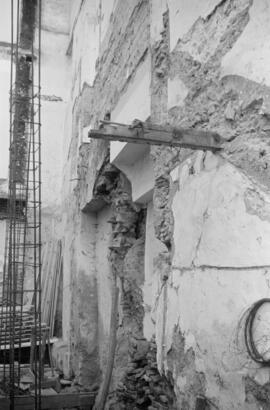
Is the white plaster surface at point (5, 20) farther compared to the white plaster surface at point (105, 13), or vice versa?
the white plaster surface at point (5, 20)

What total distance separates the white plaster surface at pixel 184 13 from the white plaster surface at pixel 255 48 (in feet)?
0.96

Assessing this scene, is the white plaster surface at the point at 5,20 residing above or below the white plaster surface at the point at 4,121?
above

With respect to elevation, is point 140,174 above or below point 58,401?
above

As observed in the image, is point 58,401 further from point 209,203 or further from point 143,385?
point 209,203

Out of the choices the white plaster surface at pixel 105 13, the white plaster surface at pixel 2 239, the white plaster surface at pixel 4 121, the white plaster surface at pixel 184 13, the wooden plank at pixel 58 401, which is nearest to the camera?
the white plaster surface at pixel 184 13

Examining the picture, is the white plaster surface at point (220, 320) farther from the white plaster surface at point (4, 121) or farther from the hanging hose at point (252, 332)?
the white plaster surface at point (4, 121)

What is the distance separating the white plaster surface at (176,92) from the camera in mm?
2271

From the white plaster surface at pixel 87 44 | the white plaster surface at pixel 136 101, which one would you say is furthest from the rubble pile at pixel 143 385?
the white plaster surface at pixel 87 44

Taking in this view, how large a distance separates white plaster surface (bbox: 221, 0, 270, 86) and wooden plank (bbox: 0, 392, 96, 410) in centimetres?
342

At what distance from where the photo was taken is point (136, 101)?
3.15 metres

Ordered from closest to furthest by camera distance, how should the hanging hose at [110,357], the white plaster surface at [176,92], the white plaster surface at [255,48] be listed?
1. the white plaster surface at [255,48]
2. the white plaster surface at [176,92]
3. the hanging hose at [110,357]

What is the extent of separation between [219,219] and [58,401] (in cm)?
315

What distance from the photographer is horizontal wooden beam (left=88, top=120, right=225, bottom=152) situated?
1824mm

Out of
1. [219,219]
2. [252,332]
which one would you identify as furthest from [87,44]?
[252,332]
